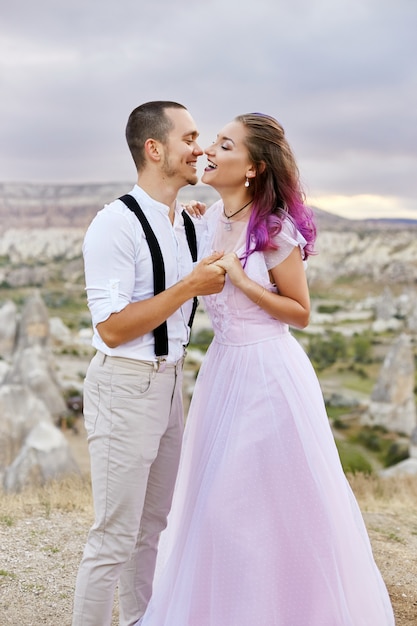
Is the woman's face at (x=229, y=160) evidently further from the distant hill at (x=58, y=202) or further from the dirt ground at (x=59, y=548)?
the distant hill at (x=58, y=202)

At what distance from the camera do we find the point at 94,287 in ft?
8.98

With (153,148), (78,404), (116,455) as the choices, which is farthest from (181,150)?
(78,404)

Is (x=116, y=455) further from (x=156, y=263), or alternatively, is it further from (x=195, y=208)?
(x=195, y=208)

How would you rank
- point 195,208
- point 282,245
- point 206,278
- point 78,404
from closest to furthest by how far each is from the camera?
point 206,278 < point 282,245 < point 195,208 < point 78,404

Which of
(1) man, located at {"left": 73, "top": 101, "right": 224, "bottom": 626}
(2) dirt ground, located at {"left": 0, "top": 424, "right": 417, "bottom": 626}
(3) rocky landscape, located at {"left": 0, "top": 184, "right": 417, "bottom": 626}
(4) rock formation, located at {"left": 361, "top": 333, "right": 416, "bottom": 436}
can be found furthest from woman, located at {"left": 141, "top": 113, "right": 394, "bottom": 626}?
(4) rock formation, located at {"left": 361, "top": 333, "right": 416, "bottom": 436}

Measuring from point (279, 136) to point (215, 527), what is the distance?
154cm

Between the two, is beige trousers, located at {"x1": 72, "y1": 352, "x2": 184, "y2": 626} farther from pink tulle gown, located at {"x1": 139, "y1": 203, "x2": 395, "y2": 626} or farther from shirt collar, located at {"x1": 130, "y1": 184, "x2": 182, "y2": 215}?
shirt collar, located at {"x1": 130, "y1": 184, "x2": 182, "y2": 215}

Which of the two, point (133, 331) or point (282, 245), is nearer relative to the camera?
point (133, 331)

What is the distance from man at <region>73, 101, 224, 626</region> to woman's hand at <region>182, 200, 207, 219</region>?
0.80 ft

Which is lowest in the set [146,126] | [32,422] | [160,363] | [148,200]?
[32,422]

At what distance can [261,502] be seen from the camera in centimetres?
288

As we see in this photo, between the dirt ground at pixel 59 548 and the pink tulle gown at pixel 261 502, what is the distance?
111cm

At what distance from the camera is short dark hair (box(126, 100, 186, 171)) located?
2.88m

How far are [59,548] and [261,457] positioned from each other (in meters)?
2.38
